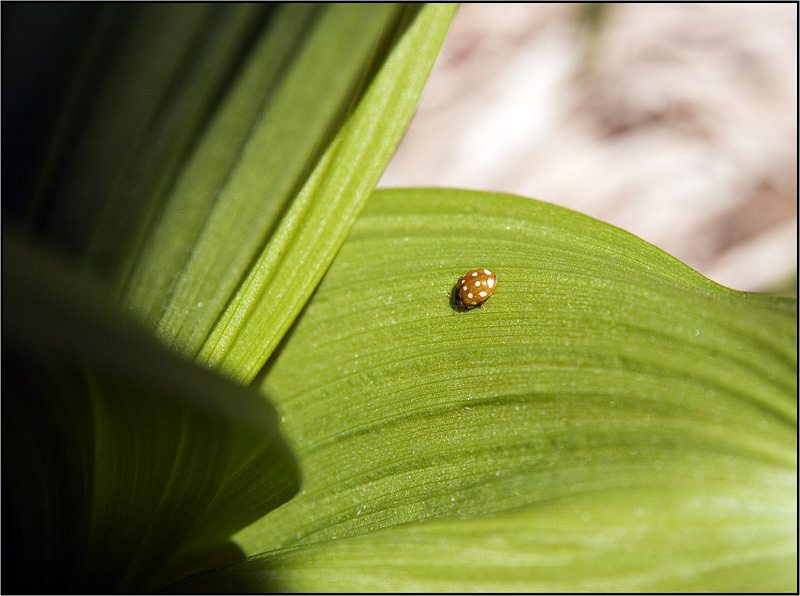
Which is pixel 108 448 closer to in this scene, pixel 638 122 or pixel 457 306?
pixel 457 306

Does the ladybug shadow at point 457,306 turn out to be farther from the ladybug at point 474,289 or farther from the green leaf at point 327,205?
the green leaf at point 327,205

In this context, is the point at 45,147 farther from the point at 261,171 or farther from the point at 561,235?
the point at 561,235

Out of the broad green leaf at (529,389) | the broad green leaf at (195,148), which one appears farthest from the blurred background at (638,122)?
the broad green leaf at (195,148)

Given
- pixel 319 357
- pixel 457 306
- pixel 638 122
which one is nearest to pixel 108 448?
pixel 319 357

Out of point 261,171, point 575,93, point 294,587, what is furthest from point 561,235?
point 575,93

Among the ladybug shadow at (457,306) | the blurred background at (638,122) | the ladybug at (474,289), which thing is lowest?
the ladybug shadow at (457,306)

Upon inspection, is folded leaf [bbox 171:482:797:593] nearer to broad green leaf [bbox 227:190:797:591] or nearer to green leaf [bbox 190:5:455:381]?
broad green leaf [bbox 227:190:797:591]

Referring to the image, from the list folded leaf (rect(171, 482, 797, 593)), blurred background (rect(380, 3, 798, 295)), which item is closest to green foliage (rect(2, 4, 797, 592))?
folded leaf (rect(171, 482, 797, 593))
